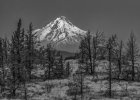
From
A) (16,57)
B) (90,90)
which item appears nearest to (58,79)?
(90,90)

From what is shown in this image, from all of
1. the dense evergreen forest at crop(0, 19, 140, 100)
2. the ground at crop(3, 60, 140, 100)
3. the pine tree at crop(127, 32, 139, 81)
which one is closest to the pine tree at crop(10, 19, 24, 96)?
the dense evergreen forest at crop(0, 19, 140, 100)

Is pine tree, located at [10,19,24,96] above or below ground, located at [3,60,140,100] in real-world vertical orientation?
above

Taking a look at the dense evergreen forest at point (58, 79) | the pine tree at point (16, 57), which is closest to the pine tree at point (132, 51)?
the dense evergreen forest at point (58, 79)

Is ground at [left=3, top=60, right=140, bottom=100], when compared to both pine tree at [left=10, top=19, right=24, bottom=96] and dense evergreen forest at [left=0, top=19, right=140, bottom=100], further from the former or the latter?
pine tree at [left=10, top=19, right=24, bottom=96]

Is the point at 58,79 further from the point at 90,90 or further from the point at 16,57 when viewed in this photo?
the point at 16,57

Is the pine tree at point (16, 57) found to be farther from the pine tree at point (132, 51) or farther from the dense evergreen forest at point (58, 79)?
the pine tree at point (132, 51)

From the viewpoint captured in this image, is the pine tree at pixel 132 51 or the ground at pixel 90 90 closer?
the ground at pixel 90 90

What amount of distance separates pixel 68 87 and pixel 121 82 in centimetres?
1034

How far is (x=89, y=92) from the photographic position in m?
37.0

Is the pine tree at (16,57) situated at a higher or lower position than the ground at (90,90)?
higher

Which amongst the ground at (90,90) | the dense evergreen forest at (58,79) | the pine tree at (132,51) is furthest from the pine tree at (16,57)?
the pine tree at (132,51)

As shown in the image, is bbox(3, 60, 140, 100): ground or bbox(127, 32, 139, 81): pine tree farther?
bbox(127, 32, 139, 81): pine tree

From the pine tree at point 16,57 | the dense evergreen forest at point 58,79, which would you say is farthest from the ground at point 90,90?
the pine tree at point 16,57

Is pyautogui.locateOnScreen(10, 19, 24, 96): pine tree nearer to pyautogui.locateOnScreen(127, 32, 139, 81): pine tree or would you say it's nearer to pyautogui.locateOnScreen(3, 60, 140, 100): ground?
pyautogui.locateOnScreen(3, 60, 140, 100): ground
